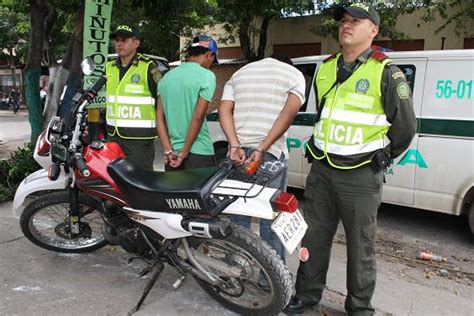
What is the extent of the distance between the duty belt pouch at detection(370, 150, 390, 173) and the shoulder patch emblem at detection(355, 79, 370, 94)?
0.36 m

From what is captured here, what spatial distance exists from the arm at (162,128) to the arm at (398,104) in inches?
64.6

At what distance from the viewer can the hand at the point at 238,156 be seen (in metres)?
2.96

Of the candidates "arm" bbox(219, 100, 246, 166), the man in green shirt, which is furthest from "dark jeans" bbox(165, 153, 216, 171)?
"arm" bbox(219, 100, 246, 166)

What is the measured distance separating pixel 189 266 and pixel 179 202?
0.47 m

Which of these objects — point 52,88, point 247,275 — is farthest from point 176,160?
point 52,88

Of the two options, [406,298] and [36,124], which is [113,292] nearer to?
[406,298]

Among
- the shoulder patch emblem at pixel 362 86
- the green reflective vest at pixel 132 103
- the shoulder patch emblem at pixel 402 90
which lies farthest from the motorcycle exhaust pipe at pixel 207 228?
the green reflective vest at pixel 132 103

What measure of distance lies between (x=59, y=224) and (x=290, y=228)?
2.02m

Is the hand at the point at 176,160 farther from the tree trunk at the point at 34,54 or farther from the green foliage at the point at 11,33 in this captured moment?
the green foliage at the point at 11,33

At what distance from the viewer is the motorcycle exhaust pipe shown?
2.63m

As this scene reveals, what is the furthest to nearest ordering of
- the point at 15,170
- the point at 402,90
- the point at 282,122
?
the point at 15,170 → the point at 282,122 → the point at 402,90

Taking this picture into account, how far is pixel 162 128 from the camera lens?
3.53 metres

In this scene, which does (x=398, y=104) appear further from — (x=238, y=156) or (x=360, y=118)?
(x=238, y=156)

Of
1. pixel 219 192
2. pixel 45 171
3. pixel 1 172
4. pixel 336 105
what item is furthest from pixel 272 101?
pixel 1 172
